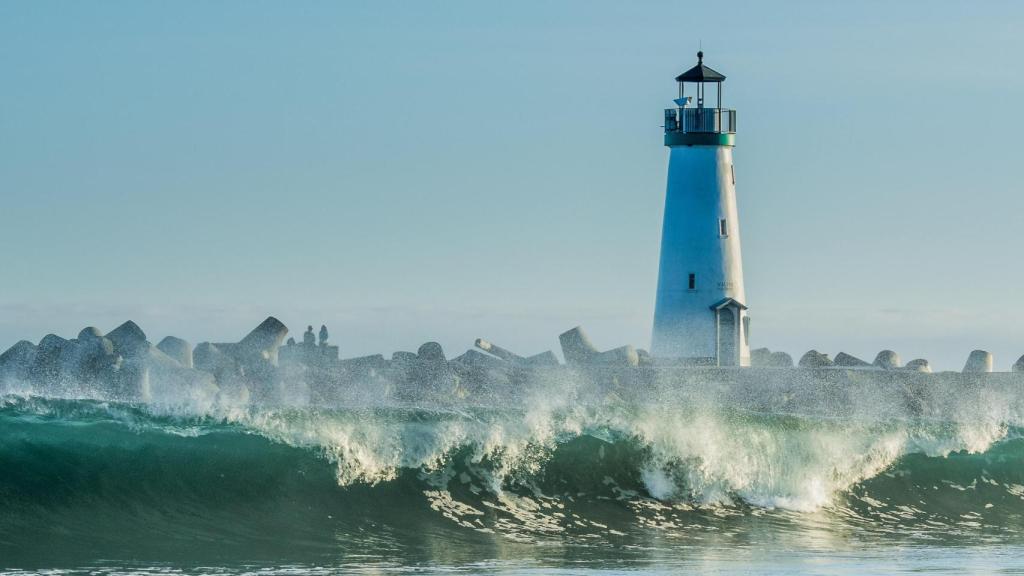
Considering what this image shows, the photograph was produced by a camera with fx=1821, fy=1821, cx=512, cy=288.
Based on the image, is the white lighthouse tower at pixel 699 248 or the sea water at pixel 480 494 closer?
the sea water at pixel 480 494

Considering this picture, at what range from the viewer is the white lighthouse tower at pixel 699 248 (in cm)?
2930

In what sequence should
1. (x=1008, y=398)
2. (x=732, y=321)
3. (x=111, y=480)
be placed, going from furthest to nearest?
(x=1008, y=398) → (x=732, y=321) → (x=111, y=480)

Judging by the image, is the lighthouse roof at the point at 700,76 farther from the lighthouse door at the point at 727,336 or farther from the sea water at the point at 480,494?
the sea water at the point at 480,494

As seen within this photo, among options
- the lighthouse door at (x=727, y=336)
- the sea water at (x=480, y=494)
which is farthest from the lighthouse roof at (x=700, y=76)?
the sea water at (x=480, y=494)

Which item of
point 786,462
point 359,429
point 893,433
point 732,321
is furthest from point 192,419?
point 732,321

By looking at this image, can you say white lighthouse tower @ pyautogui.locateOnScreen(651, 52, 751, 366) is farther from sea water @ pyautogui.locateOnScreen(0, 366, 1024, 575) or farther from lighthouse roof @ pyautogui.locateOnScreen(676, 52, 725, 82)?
sea water @ pyautogui.locateOnScreen(0, 366, 1024, 575)

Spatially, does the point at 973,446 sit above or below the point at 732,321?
below

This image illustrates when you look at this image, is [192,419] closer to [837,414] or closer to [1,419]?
[1,419]

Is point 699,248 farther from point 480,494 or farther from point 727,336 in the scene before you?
point 480,494

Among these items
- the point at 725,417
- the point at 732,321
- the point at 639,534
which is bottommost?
the point at 639,534

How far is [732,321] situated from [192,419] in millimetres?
13143

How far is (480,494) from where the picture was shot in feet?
58.9

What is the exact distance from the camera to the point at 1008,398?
105ft

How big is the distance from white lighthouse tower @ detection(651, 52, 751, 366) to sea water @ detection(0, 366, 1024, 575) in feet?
23.8
